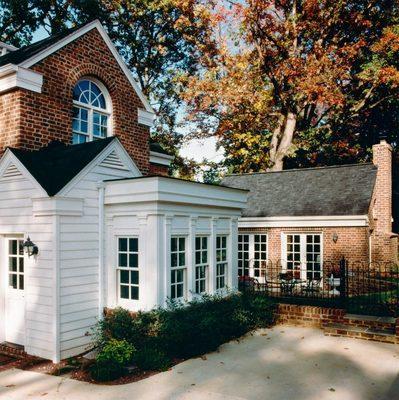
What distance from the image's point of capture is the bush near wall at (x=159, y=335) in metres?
7.83

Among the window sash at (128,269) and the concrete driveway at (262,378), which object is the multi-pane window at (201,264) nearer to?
the window sash at (128,269)

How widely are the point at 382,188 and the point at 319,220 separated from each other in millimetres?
4334

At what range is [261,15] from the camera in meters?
24.8

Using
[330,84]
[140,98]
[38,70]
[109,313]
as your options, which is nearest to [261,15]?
[330,84]

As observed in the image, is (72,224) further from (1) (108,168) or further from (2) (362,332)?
(2) (362,332)

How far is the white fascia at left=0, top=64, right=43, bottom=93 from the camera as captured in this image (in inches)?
403

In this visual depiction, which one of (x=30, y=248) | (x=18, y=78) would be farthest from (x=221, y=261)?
(x=18, y=78)

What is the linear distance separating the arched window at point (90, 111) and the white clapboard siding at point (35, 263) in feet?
9.60

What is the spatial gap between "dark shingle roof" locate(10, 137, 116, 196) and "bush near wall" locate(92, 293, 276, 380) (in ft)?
10.5

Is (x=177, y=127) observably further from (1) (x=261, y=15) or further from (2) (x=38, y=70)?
(2) (x=38, y=70)

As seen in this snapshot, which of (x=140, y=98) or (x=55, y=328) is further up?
(x=140, y=98)

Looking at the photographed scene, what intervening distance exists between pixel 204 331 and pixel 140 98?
8479mm

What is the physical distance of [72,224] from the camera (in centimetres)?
916

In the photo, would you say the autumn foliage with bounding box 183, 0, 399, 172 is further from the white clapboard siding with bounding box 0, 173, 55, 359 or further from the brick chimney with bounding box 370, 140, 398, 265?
the white clapboard siding with bounding box 0, 173, 55, 359
